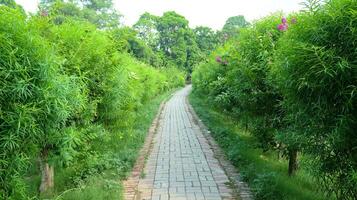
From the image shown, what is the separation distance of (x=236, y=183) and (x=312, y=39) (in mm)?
2941

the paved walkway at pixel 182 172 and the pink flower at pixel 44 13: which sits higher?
the pink flower at pixel 44 13

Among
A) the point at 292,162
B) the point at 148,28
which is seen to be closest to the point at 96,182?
the point at 292,162

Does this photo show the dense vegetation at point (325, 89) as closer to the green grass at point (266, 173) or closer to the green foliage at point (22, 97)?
the green grass at point (266, 173)

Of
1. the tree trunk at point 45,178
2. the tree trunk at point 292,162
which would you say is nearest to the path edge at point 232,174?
the tree trunk at point 292,162

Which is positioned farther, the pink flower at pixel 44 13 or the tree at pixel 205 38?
the tree at pixel 205 38

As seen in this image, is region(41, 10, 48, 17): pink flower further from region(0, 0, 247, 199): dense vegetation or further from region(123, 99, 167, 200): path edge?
region(123, 99, 167, 200): path edge

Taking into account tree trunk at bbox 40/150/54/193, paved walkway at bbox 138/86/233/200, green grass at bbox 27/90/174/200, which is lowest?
paved walkway at bbox 138/86/233/200

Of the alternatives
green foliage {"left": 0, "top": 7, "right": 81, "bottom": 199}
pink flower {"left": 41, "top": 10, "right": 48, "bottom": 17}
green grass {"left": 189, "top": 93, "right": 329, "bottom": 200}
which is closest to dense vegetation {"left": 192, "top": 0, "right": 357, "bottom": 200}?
green grass {"left": 189, "top": 93, "right": 329, "bottom": 200}

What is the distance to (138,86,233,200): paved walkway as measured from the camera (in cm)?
507

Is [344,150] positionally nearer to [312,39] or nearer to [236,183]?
[312,39]

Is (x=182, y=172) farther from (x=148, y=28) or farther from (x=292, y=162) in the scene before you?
(x=148, y=28)

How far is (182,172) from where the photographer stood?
6168 millimetres

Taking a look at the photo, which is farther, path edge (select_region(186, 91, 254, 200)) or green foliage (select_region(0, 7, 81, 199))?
path edge (select_region(186, 91, 254, 200))

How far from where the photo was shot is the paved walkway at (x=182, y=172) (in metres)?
5.07
